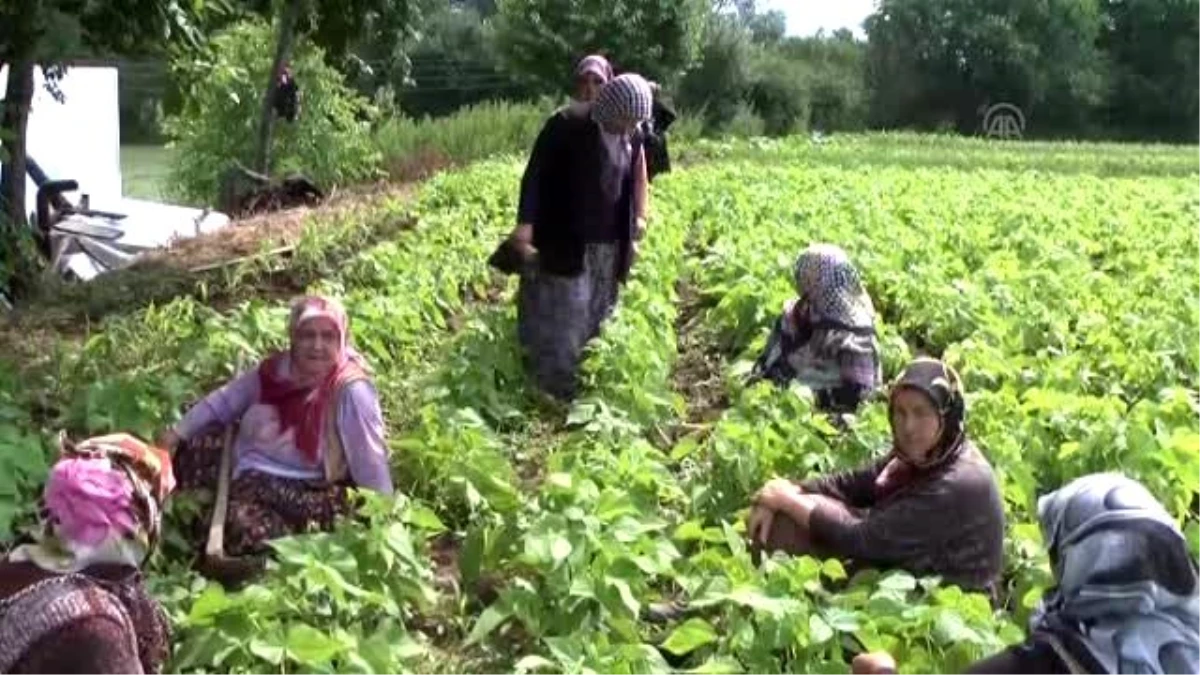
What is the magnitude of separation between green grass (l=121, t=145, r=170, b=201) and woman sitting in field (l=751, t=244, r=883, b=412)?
594 inches

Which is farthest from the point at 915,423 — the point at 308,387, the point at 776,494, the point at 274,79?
the point at 274,79

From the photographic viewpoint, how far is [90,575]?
3162 mm

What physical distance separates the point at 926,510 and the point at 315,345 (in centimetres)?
173

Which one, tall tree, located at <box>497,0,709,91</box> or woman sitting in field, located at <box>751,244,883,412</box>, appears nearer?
woman sitting in field, located at <box>751,244,883,412</box>

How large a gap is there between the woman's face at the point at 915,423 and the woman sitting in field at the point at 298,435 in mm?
1406

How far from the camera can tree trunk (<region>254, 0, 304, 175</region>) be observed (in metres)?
12.8

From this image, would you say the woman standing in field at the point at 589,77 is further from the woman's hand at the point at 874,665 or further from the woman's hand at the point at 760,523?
the woman's hand at the point at 874,665

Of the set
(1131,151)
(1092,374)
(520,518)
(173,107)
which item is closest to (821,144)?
(1131,151)

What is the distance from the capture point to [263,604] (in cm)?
382

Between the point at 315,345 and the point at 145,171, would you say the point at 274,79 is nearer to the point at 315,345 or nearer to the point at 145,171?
the point at 315,345

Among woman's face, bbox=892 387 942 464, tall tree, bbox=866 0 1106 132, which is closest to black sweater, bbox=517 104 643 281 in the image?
woman's face, bbox=892 387 942 464

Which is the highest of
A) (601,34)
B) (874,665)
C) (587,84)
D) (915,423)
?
(587,84)

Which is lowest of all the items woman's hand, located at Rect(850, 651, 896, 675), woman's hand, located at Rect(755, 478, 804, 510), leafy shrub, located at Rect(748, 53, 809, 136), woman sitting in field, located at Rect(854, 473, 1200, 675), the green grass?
the green grass

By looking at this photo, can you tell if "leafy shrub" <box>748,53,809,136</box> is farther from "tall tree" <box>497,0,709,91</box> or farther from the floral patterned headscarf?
the floral patterned headscarf
